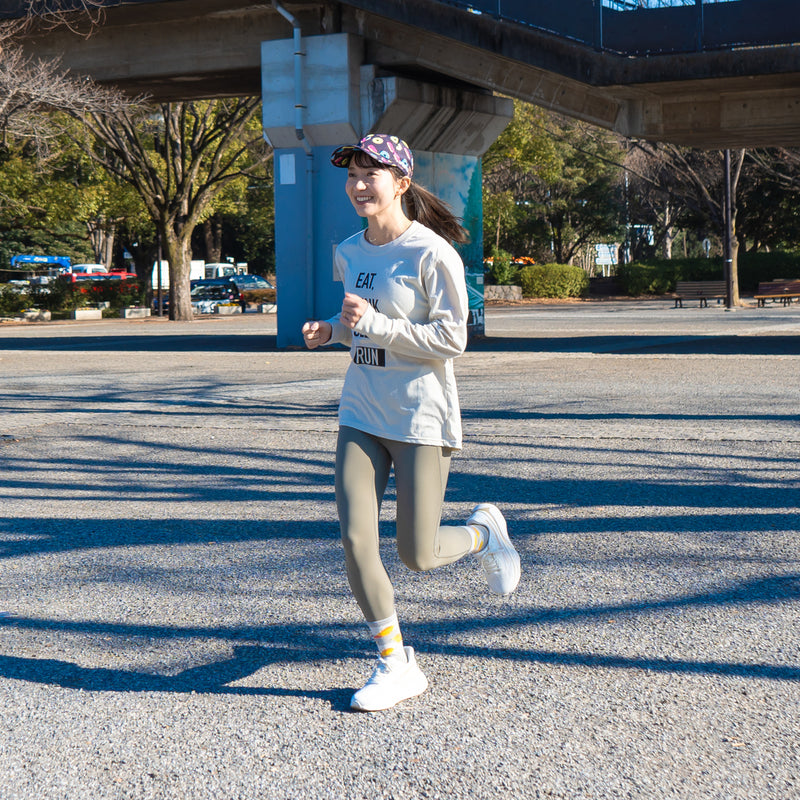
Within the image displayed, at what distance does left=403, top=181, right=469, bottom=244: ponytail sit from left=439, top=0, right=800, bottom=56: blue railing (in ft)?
44.8

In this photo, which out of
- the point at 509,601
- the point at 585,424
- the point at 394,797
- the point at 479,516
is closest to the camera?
the point at 394,797

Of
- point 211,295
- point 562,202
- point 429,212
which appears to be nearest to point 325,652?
point 429,212

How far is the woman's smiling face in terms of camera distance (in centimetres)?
371

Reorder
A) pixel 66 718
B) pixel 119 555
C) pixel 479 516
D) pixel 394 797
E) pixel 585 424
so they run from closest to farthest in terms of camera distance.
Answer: pixel 394 797 < pixel 66 718 < pixel 479 516 < pixel 119 555 < pixel 585 424

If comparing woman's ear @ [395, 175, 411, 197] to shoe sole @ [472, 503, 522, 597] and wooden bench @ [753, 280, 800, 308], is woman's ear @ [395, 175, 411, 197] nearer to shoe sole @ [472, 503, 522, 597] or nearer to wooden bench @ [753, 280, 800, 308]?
shoe sole @ [472, 503, 522, 597]

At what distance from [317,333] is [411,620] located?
1381mm

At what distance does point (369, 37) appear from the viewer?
18.9m

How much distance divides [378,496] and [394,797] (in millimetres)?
1118

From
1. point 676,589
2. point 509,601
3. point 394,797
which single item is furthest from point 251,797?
point 676,589

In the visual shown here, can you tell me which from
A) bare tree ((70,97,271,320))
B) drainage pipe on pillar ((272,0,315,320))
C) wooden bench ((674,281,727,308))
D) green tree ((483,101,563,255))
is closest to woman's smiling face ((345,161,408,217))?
drainage pipe on pillar ((272,0,315,320))

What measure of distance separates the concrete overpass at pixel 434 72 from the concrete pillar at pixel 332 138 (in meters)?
0.03

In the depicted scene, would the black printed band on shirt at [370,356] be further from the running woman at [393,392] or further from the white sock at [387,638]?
the white sock at [387,638]

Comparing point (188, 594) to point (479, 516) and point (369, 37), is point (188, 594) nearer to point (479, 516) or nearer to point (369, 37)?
point (479, 516)

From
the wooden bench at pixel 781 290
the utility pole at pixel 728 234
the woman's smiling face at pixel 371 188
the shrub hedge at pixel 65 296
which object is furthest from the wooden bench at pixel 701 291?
the woman's smiling face at pixel 371 188
